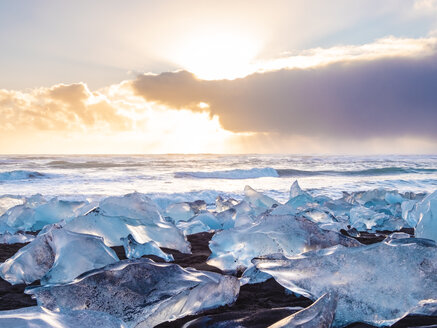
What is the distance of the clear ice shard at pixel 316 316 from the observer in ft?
2.96

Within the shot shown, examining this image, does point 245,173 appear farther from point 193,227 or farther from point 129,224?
point 129,224

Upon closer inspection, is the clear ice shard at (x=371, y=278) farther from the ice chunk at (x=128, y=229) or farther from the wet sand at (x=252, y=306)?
the ice chunk at (x=128, y=229)

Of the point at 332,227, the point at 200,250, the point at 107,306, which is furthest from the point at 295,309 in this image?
the point at 332,227

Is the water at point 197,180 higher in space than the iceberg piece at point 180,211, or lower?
lower

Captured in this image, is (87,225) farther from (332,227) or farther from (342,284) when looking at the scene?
(332,227)

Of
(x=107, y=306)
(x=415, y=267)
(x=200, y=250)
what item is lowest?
(x=200, y=250)

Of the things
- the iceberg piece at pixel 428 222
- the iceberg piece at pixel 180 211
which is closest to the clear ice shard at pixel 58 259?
the iceberg piece at pixel 428 222

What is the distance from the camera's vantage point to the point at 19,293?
5.07ft

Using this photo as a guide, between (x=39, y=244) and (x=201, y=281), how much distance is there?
985 millimetres

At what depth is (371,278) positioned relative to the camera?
48.0 inches

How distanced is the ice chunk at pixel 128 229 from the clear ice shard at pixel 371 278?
110 cm

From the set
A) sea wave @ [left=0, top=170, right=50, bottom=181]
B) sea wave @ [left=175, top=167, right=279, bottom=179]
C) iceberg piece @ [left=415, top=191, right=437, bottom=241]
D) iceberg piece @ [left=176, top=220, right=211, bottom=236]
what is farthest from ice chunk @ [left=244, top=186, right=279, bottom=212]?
sea wave @ [left=0, top=170, right=50, bottom=181]

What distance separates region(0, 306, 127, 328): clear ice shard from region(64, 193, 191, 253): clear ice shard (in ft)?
4.18

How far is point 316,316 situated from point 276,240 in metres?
0.93
